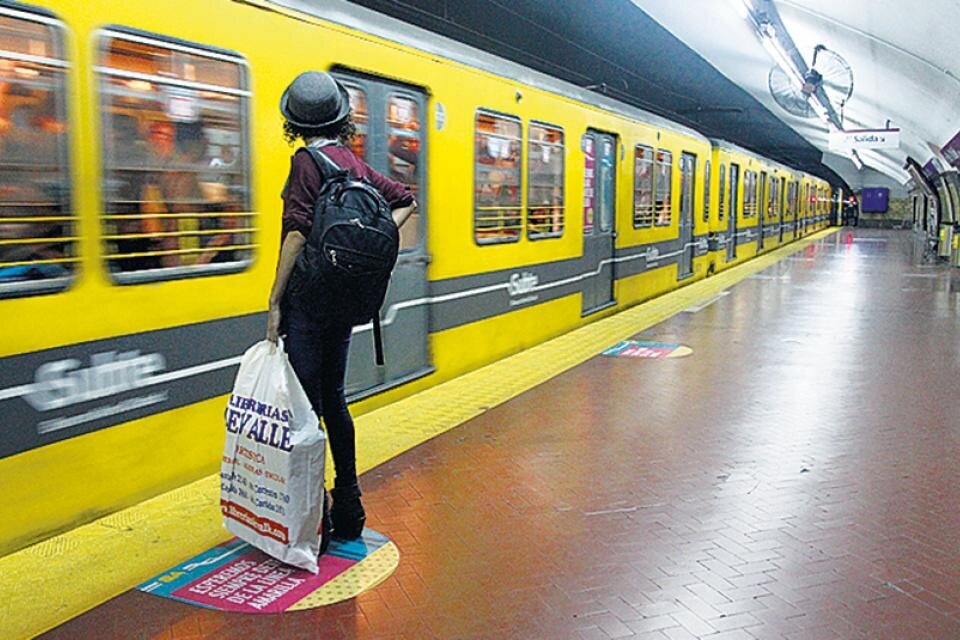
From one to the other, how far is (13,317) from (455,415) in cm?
308

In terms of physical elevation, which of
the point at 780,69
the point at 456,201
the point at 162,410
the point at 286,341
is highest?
the point at 780,69

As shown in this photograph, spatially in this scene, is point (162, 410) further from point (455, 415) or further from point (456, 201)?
point (456, 201)

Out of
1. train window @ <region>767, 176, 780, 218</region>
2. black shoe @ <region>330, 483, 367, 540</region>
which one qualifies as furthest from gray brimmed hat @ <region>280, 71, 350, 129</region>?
train window @ <region>767, 176, 780, 218</region>

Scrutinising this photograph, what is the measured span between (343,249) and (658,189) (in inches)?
382

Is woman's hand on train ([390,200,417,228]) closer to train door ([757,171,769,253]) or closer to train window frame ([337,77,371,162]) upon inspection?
train window frame ([337,77,371,162])

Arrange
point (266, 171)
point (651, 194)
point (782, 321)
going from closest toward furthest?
point (266, 171) < point (782, 321) < point (651, 194)

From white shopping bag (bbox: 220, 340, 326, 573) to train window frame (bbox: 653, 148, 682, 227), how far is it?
951 centimetres

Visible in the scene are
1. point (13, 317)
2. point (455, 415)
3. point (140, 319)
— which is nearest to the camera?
point (13, 317)

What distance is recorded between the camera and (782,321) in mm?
10773

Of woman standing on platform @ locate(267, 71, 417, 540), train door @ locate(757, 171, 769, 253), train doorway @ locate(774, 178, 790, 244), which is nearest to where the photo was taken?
woman standing on platform @ locate(267, 71, 417, 540)

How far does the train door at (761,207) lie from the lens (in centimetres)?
2214

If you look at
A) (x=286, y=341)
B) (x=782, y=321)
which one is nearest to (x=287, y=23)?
(x=286, y=341)

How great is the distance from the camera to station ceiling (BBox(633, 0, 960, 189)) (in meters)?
9.34

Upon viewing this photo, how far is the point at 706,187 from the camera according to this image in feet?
51.4
